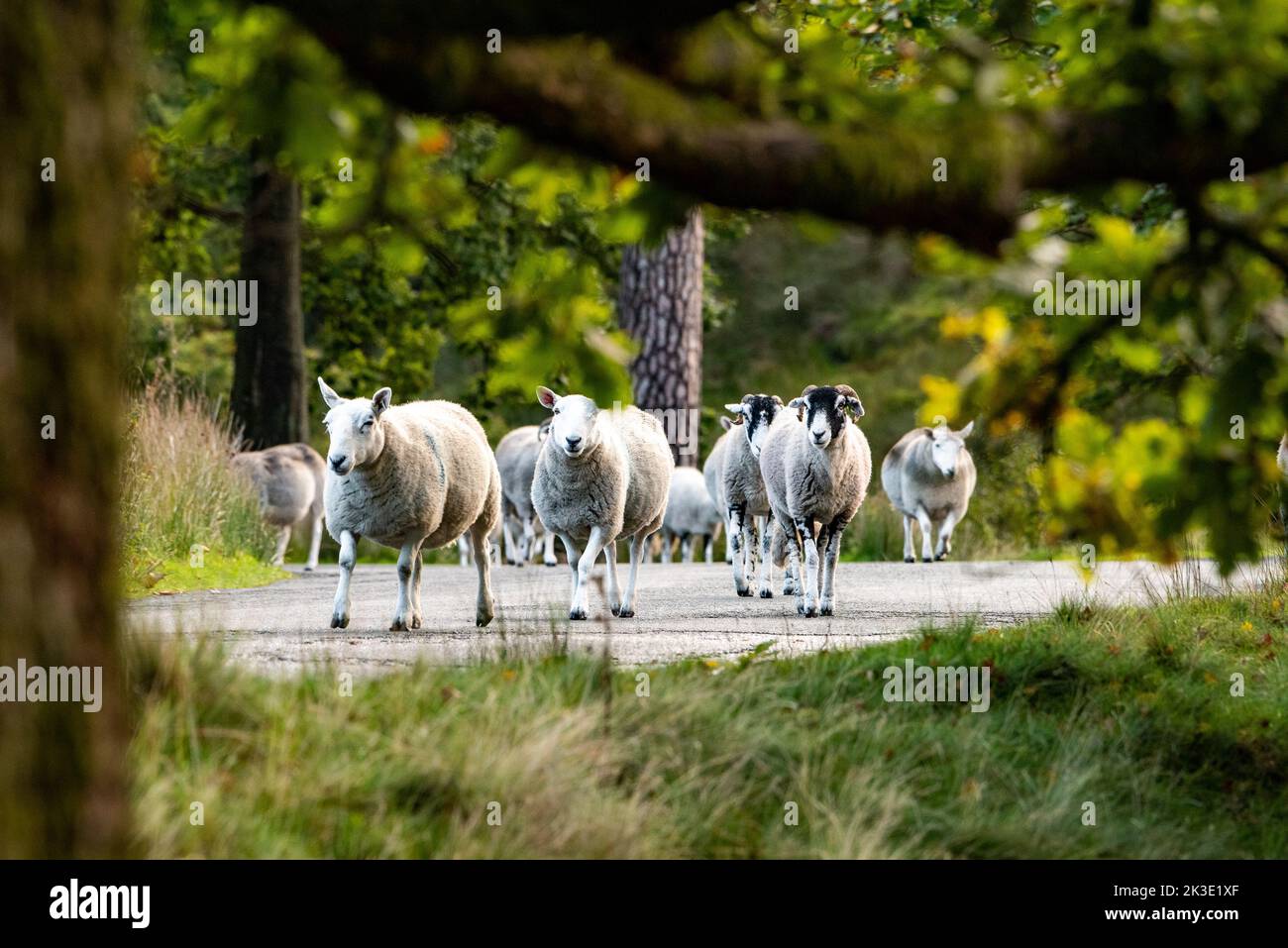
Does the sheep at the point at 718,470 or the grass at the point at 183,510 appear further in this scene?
the sheep at the point at 718,470

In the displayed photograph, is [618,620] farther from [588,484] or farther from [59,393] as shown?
[59,393]

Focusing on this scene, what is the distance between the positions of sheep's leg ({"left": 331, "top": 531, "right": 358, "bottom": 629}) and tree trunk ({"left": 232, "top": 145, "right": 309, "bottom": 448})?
11864mm

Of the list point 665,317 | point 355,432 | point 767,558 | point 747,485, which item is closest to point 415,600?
point 355,432

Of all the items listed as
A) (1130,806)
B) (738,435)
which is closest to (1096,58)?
(1130,806)

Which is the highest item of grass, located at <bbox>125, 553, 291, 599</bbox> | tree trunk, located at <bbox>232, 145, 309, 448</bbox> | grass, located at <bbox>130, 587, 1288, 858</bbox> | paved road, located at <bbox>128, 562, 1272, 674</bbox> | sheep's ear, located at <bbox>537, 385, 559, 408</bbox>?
tree trunk, located at <bbox>232, 145, 309, 448</bbox>

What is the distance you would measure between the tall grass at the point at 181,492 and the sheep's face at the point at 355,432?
3.53 meters

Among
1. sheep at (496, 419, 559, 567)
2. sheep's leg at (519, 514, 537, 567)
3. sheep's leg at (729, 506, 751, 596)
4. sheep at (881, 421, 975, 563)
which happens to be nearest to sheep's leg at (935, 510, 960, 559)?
sheep at (881, 421, 975, 563)

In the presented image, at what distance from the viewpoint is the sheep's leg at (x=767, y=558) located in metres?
14.1

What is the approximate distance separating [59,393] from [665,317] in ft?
61.3

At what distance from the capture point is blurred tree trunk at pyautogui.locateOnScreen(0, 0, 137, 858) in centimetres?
332

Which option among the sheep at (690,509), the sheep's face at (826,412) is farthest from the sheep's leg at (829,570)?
the sheep at (690,509)

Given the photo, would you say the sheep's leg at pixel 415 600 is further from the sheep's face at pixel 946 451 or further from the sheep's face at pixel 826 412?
the sheep's face at pixel 946 451

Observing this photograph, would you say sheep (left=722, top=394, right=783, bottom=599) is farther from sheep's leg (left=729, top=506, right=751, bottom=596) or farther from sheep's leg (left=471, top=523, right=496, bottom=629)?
sheep's leg (left=471, top=523, right=496, bottom=629)

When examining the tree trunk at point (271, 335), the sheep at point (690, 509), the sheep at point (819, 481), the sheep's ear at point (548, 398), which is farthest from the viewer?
the sheep at point (690, 509)
